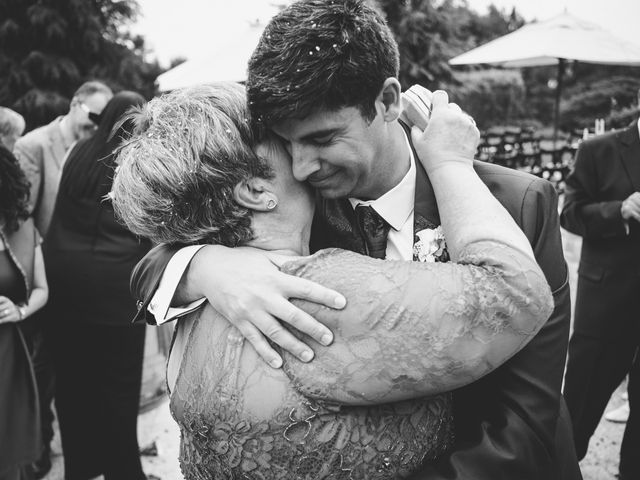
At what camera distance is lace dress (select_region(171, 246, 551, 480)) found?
119 centimetres

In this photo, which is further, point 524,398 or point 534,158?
point 534,158

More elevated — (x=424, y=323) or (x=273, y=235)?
(x=273, y=235)

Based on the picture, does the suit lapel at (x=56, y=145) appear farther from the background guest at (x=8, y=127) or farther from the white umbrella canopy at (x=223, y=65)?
the white umbrella canopy at (x=223, y=65)

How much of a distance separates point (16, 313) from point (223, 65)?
327 cm

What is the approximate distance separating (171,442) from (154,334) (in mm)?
877

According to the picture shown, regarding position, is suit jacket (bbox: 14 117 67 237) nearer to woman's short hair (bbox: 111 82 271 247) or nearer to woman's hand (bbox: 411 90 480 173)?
woman's short hair (bbox: 111 82 271 247)

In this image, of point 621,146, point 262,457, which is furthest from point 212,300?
point 621,146

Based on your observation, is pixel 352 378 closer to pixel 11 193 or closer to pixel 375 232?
pixel 375 232

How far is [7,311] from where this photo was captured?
3.04 m

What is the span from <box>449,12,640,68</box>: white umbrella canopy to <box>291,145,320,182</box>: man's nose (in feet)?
19.0

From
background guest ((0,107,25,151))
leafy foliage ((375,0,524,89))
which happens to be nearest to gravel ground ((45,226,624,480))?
background guest ((0,107,25,151))

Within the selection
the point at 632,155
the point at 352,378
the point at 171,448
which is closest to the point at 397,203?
the point at 352,378

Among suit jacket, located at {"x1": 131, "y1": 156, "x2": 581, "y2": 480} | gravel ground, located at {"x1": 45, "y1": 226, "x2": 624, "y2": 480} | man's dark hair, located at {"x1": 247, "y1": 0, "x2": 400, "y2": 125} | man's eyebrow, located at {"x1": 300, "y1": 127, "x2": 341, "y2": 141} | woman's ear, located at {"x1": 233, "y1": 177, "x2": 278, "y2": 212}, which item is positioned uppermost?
man's dark hair, located at {"x1": 247, "y1": 0, "x2": 400, "y2": 125}

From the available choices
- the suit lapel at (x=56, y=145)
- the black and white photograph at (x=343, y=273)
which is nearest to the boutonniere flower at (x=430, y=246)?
the black and white photograph at (x=343, y=273)
